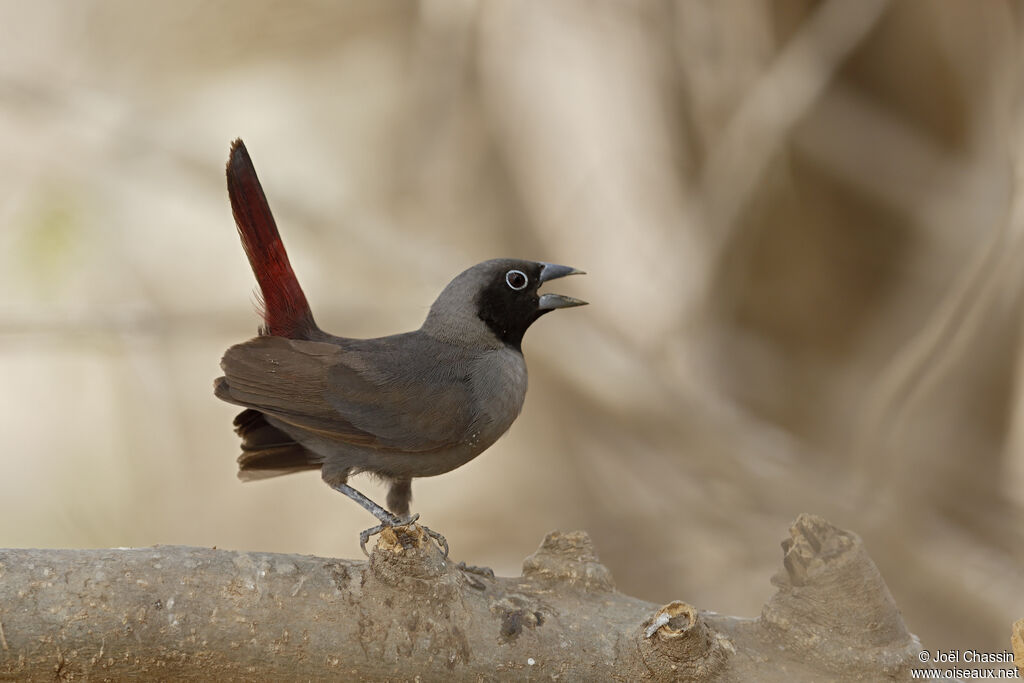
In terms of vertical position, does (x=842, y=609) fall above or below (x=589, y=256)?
below


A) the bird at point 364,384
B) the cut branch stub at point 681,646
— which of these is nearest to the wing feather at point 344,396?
the bird at point 364,384

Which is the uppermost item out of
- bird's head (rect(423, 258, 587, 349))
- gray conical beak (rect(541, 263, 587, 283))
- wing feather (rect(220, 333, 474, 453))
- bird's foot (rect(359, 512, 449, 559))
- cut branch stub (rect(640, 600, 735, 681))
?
gray conical beak (rect(541, 263, 587, 283))

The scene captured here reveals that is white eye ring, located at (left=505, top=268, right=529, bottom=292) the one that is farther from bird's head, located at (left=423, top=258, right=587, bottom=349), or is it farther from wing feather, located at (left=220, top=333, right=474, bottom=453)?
wing feather, located at (left=220, top=333, right=474, bottom=453)

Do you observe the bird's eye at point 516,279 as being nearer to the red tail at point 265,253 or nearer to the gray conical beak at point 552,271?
the gray conical beak at point 552,271

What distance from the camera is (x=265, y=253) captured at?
2691mm

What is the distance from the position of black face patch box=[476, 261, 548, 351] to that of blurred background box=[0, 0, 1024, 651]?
1832 mm

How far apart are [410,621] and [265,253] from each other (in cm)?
105

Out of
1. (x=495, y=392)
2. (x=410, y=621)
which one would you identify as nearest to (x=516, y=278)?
(x=495, y=392)

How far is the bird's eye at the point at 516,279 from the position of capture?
9.49 feet

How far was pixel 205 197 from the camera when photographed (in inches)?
216

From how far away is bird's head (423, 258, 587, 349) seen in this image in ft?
9.52

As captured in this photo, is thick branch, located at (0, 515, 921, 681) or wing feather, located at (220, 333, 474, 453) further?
wing feather, located at (220, 333, 474, 453)

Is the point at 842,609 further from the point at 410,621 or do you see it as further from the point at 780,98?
the point at 780,98

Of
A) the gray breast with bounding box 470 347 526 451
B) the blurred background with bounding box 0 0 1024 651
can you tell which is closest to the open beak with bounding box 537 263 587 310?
the gray breast with bounding box 470 347 526 451
